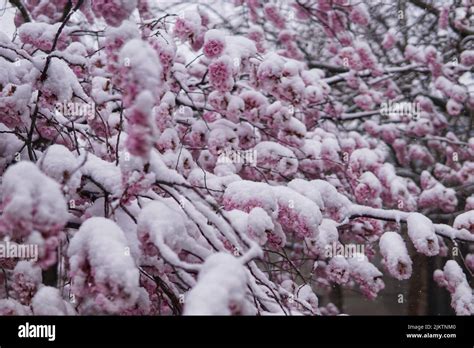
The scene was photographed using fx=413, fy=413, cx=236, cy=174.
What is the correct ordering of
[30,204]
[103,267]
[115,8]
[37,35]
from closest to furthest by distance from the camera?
[30,204] → [103,267] → [115,8] → [37,35]

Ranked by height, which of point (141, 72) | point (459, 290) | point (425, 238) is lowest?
point (459, 290)

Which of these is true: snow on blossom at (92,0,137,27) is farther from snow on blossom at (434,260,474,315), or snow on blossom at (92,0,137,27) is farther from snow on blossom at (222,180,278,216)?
snow on blossom at (434,260,474,315)

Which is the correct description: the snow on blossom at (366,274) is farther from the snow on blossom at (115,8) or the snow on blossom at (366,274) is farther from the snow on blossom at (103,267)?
the snow on blossom at (115,8)

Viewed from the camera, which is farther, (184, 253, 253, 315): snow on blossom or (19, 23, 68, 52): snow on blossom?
(19, 23, 68, 52): snow on blossom

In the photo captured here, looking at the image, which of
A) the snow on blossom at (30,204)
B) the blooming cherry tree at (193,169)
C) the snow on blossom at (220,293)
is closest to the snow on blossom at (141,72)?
the blooming cherry tree at (193,169)

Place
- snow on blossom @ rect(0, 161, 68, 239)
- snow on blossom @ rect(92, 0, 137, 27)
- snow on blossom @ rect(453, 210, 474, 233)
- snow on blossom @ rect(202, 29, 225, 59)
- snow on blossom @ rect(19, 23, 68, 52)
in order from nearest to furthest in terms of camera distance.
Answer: snow on blossom @ rect(0, 161, 68, 239), snow on blossom @ rect(92, 0, 137, 27), snow on blossom @ rect(19, 23, 68, 52), snow on blossom @ rect(202, 29, 225, 59), snow on blossom @ rect(453, 210, 474, 233)

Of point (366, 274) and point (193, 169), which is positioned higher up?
point (193, 169)

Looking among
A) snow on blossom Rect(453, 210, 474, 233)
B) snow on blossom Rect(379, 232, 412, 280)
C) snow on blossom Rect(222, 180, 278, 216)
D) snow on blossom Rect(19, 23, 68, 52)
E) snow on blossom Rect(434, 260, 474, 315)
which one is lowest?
snow on blossom Rect(434, 260, 474, 315)

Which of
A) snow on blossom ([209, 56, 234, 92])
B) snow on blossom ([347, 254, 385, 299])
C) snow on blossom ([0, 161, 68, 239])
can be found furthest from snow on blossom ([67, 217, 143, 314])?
snow on blossom ([347, 254, 385, 299])

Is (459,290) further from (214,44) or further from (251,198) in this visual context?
(214,44)

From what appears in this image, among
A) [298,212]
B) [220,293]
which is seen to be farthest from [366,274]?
[220,293]

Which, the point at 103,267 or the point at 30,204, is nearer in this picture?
the point at 30,204
